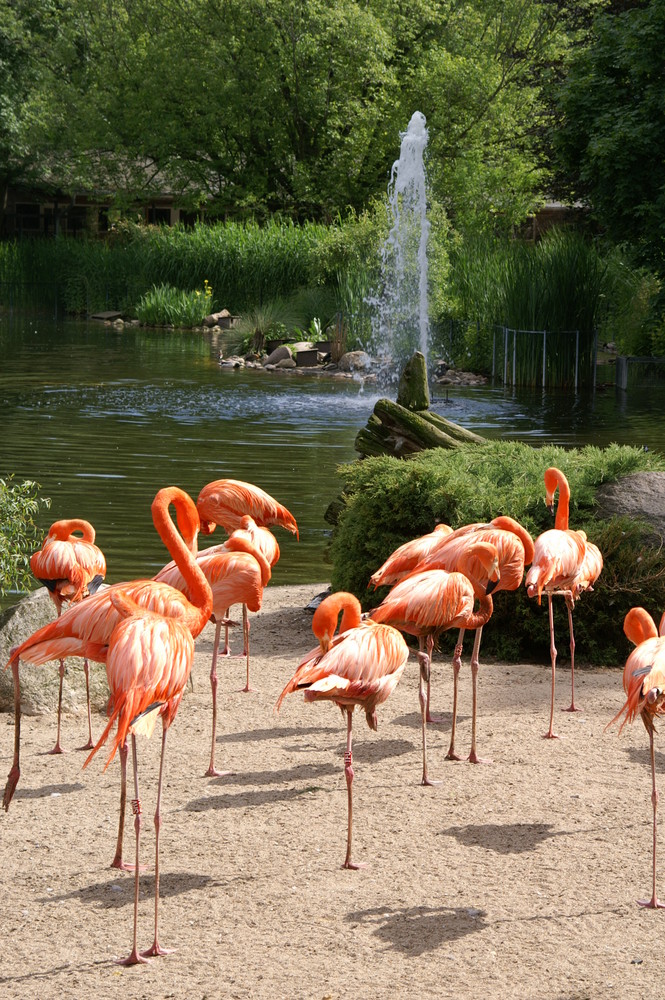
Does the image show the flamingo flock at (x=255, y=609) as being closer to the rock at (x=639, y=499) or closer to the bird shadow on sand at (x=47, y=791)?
the bird shadow on sand at (x=47, y=791)

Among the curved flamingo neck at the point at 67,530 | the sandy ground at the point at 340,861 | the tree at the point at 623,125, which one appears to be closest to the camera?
the sandy ground at the point at 340,861

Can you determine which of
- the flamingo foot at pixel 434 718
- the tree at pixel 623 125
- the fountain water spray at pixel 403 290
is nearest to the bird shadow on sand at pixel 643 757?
the flamingo foot at pixel 434 718

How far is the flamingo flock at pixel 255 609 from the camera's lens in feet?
13.5

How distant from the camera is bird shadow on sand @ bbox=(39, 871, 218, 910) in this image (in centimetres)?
429

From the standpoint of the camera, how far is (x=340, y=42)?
1457 inches

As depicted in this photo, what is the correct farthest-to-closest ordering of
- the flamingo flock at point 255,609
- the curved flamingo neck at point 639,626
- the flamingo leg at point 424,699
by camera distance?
the flamingo leg at point 424,699 < the curved flamingo neck at point 639,626 < the flamingo flock at point 255,609

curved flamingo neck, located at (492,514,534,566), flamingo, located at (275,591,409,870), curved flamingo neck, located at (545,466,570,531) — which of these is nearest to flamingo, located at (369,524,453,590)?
curved flamingo neck, located at (492,514,534,566)

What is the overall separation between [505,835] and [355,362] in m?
21.8

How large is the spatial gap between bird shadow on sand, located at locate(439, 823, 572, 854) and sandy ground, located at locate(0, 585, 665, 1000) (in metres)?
0.01

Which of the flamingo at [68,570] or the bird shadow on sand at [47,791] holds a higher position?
the flamingo at [68,570]

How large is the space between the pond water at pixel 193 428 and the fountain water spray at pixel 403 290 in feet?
7.53

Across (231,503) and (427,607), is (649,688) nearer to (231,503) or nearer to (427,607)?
(427,607)

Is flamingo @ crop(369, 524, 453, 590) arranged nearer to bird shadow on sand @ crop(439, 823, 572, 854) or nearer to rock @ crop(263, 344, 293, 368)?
bird shadow on sand @ crop(439, 823, 572, 854)

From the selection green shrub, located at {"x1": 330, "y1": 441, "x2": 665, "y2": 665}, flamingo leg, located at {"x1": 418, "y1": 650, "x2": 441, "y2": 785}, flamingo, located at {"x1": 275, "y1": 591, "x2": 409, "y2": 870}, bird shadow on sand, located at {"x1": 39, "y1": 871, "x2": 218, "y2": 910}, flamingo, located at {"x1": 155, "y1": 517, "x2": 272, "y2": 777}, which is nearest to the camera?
bird shadow on sand, located at {"x1": 39, "y1": 871, "x2": 218, "y2": 910}
